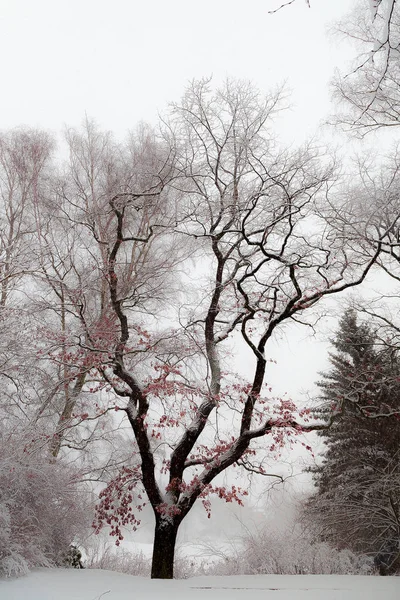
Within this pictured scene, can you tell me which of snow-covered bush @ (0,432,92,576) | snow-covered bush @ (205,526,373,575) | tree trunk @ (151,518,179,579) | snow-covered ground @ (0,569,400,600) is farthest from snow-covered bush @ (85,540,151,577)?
snow-covered ground @ (0,569,400,600)

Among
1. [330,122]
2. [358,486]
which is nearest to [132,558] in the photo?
[358,486]

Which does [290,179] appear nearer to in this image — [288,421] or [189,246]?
[189,246]

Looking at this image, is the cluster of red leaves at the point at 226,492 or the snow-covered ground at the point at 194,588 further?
the cluster of red leaves at the point at 226,492

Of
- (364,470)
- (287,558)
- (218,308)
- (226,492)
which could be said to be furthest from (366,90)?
(287,558)

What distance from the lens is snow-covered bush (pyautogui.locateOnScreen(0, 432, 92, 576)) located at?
19.0 ft

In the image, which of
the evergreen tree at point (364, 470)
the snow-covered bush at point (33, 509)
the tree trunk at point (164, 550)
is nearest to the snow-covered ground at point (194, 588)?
→ the snow-covered bush at point (33, 509)

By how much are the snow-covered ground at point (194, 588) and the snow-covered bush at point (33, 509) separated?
12.9 inches

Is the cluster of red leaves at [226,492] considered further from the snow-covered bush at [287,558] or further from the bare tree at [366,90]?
the bare tree at [366,90]

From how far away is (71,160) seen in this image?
10.2m

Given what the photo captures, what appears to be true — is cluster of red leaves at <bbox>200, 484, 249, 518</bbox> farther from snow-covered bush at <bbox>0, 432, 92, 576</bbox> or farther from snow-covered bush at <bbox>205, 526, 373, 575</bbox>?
snow-covered bush at <bbox>205, 526, 373, 575</bbox>

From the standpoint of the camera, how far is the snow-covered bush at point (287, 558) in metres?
9.54

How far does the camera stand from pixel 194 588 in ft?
18.8

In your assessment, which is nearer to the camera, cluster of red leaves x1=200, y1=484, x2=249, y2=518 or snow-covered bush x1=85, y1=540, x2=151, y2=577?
cluster of red leaves x1=200, y1=484, x2=249, y2=518

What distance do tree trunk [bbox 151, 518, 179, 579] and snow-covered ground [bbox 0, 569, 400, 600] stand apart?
45cm
